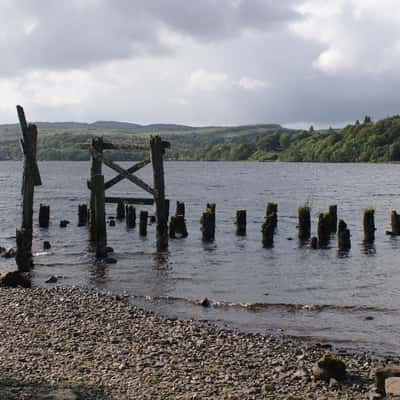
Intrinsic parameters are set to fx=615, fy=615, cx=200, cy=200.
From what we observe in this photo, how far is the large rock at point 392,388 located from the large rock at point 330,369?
96cm

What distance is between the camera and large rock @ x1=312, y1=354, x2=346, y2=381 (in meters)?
10.9

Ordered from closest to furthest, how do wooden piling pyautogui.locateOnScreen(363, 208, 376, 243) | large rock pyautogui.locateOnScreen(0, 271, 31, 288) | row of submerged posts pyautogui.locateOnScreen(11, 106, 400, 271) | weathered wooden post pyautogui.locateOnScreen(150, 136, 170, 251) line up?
large rock pyautogui.locateOnScreen(0, 271, 31, 288), row of submerged posts pyautogui.locateOnScreen(11, 106, 400, 271), weathered wooden post pyautogui.locateOnScreen(150, 136, 170, 251), wooden piling pyautogui.locateOnScreen(363, 208, 376, 243)

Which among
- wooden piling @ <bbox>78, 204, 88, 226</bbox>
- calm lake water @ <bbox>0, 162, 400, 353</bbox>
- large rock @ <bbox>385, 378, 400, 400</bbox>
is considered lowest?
calm lake water @ <bbox>0, 162, 400, 353</bbox>

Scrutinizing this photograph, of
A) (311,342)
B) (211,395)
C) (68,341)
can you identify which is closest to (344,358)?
(311,342)

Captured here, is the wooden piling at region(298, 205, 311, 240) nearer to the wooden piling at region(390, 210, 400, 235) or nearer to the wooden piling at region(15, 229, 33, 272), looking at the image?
the wooden piling at region(390, 210, 400, 235)

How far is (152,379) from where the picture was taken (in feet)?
34.9

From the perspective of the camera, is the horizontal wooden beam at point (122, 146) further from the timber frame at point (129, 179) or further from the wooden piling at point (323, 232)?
the wooden piling at point (323, 232)

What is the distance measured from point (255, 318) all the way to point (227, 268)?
8.22 metres

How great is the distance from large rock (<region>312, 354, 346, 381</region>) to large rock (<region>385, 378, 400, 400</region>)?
0.96 meters

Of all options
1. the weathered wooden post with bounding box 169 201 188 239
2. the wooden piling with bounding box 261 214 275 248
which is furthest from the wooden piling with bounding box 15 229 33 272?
the wooden piling with bounding box 261 214 275 248

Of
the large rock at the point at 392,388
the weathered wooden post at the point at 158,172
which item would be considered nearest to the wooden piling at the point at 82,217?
the weathered wooden post at the point at 158,172

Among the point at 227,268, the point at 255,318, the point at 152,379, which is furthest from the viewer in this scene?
the point at 227,268

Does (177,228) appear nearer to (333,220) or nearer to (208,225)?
(208,225)

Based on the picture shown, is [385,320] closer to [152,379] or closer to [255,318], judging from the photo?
[255,318]
